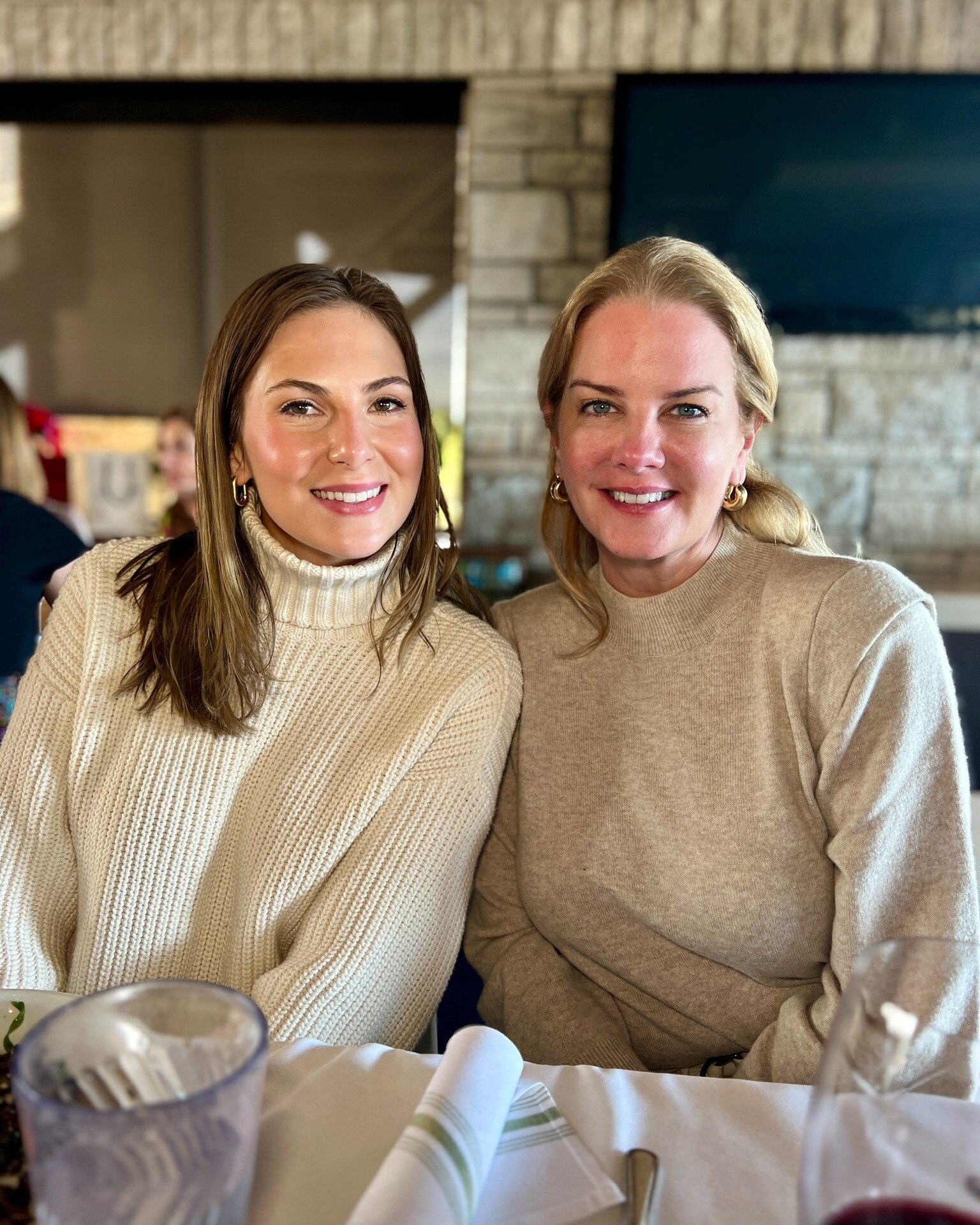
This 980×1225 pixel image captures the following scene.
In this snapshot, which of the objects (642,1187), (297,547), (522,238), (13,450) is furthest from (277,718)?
(522,238)

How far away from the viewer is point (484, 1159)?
1.91ft

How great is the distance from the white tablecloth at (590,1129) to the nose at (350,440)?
63 cm

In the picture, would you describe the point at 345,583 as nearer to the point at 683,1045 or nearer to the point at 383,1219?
the point at 683,1045

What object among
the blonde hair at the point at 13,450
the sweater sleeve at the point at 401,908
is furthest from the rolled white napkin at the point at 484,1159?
the blonde hair at the point at 13,450

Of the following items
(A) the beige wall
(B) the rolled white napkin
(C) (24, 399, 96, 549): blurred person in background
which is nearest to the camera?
(B) the rolled white napkin

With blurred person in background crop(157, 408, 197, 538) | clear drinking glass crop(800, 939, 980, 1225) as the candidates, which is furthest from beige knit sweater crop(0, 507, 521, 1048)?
blurred person in background crop(157, 408, 197, 538)

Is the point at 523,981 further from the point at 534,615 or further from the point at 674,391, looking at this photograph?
the point at 674,391

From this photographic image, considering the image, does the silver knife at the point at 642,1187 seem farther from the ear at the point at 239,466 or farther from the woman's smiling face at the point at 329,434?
the ear at the point at 239,466

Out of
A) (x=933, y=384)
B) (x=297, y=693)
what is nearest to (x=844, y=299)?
(x=933, y=384)

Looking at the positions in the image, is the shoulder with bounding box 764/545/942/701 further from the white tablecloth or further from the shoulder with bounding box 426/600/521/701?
the white tablecloth

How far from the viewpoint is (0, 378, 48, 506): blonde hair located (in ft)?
8.30

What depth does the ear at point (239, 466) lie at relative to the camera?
1.25 m

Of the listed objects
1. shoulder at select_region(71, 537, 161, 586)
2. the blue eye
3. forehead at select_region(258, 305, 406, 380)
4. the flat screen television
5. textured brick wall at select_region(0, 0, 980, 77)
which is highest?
textured brick wall at select_region(0, 0, 980, 77)

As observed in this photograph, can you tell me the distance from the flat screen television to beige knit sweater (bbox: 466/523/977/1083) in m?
2.48
